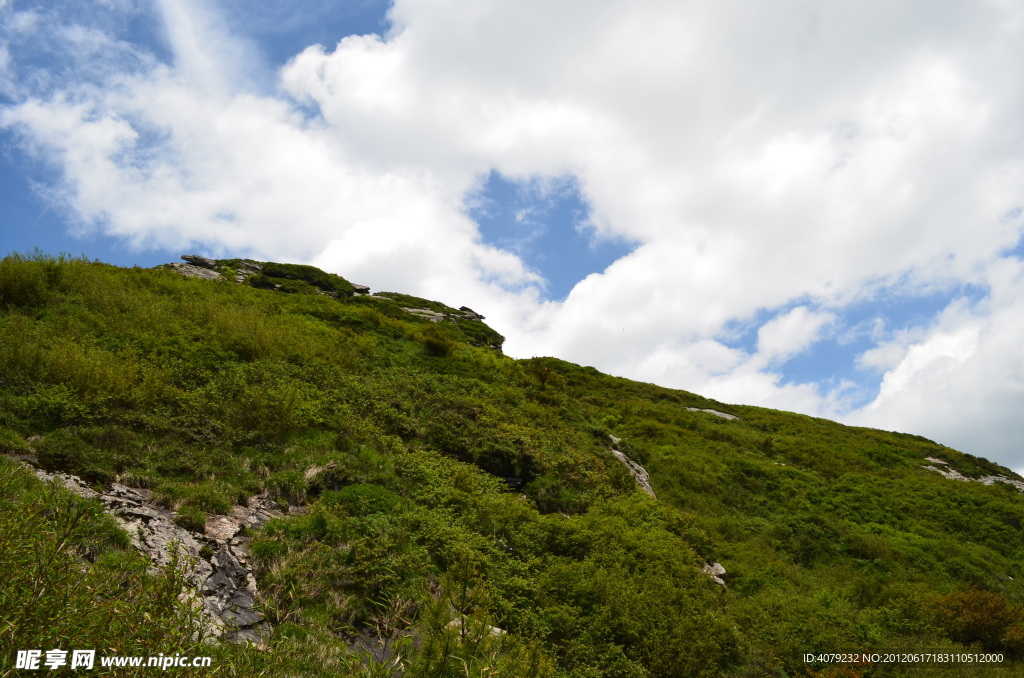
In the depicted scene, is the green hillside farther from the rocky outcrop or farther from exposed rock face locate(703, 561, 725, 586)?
the rocky outcrop

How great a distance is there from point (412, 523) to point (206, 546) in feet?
11.5

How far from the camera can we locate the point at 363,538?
29.8 feet

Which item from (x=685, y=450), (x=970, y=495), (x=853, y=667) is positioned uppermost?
(x=685, y=450)

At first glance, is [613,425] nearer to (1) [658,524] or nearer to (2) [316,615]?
(1) [658,524]

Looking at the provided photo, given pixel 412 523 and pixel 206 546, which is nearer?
pixel 206 546

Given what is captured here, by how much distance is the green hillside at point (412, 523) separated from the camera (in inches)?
201

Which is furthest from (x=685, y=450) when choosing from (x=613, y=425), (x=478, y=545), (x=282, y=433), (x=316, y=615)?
(x=316, y=615)

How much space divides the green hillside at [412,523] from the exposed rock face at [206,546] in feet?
0.83

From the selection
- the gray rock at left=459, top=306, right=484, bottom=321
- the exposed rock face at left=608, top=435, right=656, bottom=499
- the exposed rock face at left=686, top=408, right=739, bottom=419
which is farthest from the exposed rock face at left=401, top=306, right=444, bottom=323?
the exposed rock face at left=608, top=435, right=656, bottom=499

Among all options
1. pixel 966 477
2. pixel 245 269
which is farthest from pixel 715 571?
pixel 245 269

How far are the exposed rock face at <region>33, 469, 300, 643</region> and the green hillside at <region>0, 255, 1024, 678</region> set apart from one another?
0.83ft

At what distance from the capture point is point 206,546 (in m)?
7.77

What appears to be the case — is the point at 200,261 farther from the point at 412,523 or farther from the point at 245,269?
the point at 412,523

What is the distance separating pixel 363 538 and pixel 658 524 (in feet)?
26.1
